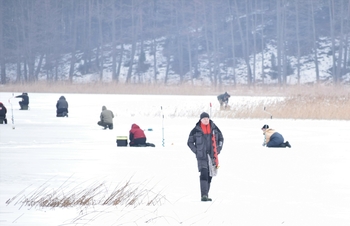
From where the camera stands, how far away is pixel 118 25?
91062mm

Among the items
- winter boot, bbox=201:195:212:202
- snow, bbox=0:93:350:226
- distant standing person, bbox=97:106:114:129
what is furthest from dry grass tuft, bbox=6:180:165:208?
distant standing person, bbox=97:106:114:129

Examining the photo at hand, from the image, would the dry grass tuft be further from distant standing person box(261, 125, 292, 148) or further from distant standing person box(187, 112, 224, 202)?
distant standing person box(261, 125, 292, 148)

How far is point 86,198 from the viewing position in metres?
11.9

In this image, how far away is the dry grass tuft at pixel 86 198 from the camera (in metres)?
11.4

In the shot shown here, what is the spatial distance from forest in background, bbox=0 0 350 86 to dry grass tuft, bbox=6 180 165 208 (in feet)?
197

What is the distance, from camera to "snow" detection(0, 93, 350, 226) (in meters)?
10.8

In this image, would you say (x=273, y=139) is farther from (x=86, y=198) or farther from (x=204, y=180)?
(x=86, y=198)

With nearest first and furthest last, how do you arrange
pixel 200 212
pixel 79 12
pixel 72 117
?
pixel 200 212 < pixel 72 117 < pixel 79 12

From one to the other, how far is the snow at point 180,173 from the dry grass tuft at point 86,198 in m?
0.12

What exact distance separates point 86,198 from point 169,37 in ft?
→ 237

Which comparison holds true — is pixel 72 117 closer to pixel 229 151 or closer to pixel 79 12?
pixel 229 151

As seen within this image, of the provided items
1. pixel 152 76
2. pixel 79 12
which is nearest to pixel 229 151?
pixel 152 76

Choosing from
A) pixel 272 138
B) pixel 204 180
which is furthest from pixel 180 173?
pixel 272 138

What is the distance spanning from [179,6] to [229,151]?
63.9 m
